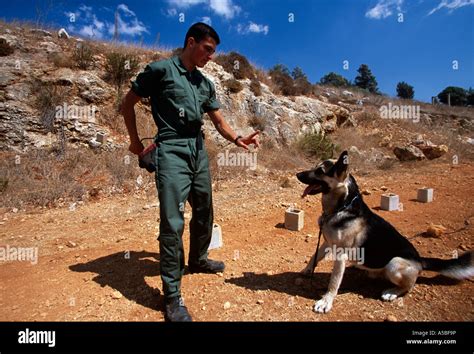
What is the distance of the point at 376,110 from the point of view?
18.0 meters

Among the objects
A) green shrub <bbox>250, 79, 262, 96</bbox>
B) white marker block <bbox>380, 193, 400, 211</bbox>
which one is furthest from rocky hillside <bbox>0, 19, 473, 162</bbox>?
white marker block <bbox>380, 193, 400, 211</bbox>

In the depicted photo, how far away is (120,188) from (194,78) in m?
4.36

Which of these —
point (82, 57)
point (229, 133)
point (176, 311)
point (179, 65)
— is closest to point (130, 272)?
point (176, 311)

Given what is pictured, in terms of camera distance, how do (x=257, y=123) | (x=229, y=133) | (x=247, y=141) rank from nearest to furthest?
(x=247, y=141) < (x=229, y=133) < (x=257, y=123)

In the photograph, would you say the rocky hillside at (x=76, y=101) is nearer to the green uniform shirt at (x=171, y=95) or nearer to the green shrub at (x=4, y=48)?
the green shrub at (x=4, y=48)

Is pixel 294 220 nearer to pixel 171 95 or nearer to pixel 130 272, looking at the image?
pixel 130 272

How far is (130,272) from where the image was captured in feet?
10.8

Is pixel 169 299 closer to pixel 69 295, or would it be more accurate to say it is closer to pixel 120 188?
pixel 69 295

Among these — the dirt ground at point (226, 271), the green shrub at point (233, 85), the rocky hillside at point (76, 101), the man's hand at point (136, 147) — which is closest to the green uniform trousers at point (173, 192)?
the man's hand at point (136, 147)

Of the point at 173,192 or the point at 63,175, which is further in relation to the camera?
the point at 63,175

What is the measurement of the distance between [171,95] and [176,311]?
73.9 inches

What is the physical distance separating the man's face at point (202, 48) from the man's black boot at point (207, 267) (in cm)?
213

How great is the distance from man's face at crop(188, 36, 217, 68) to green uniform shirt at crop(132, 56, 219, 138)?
5.9 inches

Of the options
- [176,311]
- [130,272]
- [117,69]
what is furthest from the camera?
[117,69]
